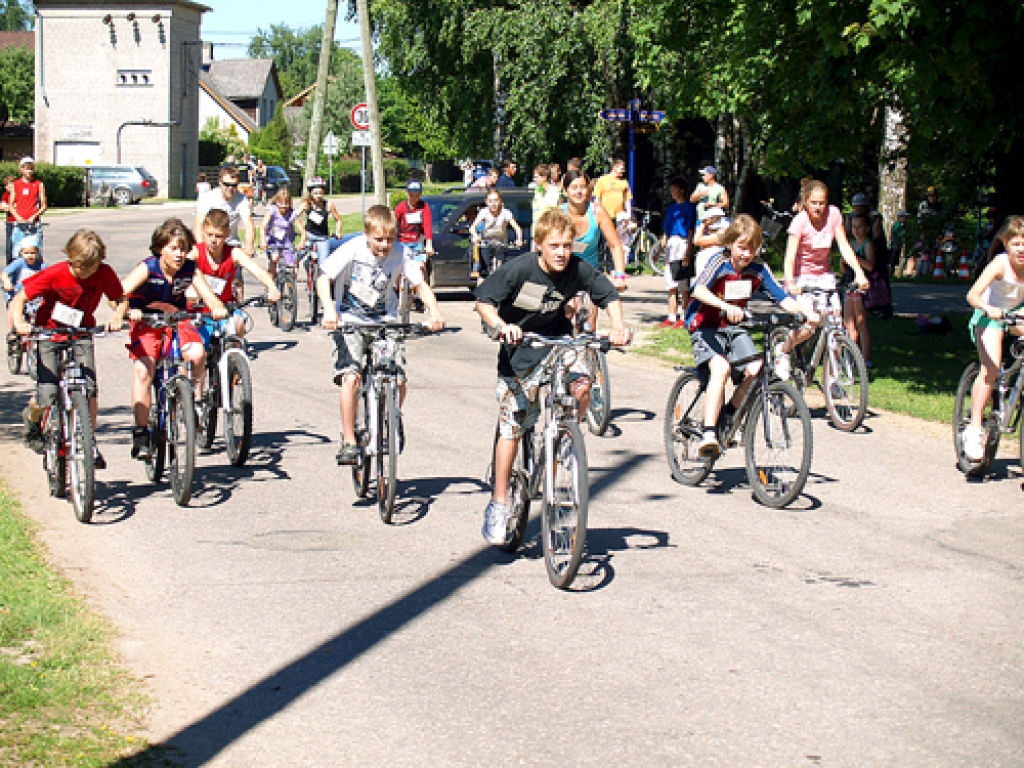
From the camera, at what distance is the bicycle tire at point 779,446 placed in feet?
27.1

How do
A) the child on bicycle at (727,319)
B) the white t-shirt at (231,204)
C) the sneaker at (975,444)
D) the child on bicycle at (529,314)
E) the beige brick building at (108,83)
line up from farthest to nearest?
the beige brick building at (108,83) → the white t-shirt at (231,204) → the sneaker at (975,444) → the child on bicycle at (727,319) → the child on bicycle at (529,314)

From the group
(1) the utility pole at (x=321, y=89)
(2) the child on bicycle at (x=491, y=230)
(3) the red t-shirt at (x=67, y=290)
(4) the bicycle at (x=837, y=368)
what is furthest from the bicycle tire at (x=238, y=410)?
(1) the utility pole at (x=321, y=89)

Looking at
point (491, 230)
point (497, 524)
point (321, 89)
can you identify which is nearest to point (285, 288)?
point (491, 230)

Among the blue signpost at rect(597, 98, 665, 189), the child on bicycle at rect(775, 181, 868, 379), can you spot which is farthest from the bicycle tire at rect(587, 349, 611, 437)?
the blue signpost at rect(597, 98, 665, 189)

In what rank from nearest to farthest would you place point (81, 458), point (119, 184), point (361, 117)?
point (81, 458) → point (361, 117) → point (119, 184)

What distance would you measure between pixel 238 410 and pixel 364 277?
1557 millimetres

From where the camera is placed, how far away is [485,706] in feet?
17.2

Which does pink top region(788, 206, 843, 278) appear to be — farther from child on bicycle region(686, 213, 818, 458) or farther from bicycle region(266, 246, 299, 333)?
bicycle region(266, 246, 299, 333)

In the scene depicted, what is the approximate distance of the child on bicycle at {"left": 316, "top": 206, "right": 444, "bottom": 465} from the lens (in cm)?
848

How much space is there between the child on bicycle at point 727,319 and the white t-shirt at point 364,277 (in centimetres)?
186

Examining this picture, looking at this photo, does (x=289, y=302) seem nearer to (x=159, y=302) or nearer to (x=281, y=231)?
(x=281, y=231)

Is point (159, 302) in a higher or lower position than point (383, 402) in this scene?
higher

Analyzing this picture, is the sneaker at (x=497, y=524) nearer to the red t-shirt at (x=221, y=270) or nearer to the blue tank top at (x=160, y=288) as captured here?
the blue tank top at (x=160, y=288)

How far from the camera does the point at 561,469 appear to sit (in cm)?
672
